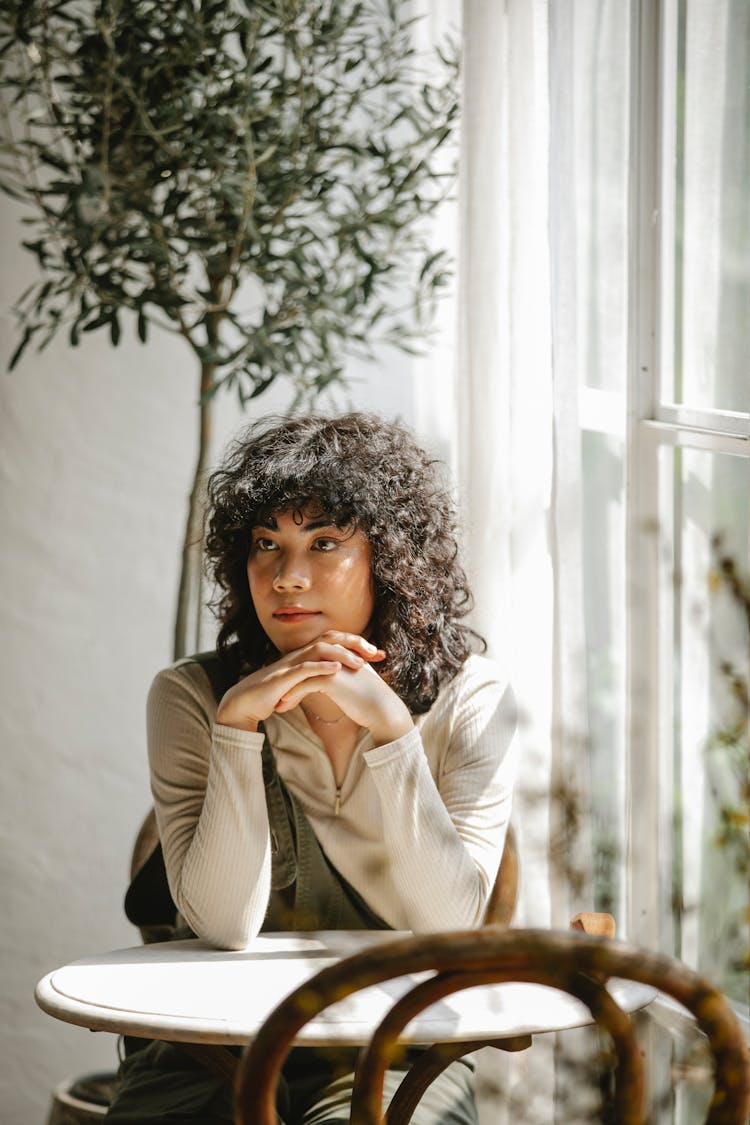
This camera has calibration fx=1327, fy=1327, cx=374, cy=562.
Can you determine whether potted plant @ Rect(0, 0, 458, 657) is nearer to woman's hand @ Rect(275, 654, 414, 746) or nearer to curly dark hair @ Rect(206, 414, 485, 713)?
curly dark hair @ Rect(206, 414, 485, 713)

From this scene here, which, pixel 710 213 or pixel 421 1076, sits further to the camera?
pixel 710 213

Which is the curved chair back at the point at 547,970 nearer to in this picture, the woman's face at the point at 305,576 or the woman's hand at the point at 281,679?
the woman's hand at the point at 281,679

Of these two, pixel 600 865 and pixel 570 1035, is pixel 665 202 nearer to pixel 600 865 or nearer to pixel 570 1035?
pixel 570 1035

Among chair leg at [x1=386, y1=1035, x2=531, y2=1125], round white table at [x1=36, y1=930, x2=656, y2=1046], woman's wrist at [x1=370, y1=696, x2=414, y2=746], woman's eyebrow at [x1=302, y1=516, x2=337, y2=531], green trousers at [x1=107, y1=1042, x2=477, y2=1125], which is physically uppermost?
woman's eyebrow at [x1=302, y1=516, x2=337, y2=531]

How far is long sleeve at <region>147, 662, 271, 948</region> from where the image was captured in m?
1.72

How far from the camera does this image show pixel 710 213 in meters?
1.96

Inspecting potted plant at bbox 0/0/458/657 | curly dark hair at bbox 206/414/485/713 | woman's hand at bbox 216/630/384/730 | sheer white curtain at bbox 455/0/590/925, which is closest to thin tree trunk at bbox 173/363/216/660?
potted plant at bbox 0/0/458/657

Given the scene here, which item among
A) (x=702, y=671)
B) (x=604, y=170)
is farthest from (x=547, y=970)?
(x=604, y=170)

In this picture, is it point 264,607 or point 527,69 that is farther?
point 527,69

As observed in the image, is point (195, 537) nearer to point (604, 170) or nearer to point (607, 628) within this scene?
point (607, 628)

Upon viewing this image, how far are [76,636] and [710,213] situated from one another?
72.0 inches

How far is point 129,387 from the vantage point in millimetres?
3121

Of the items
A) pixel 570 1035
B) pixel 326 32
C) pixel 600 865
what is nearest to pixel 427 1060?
pixel 570 1035

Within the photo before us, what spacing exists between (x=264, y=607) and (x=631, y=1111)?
1.06 m
